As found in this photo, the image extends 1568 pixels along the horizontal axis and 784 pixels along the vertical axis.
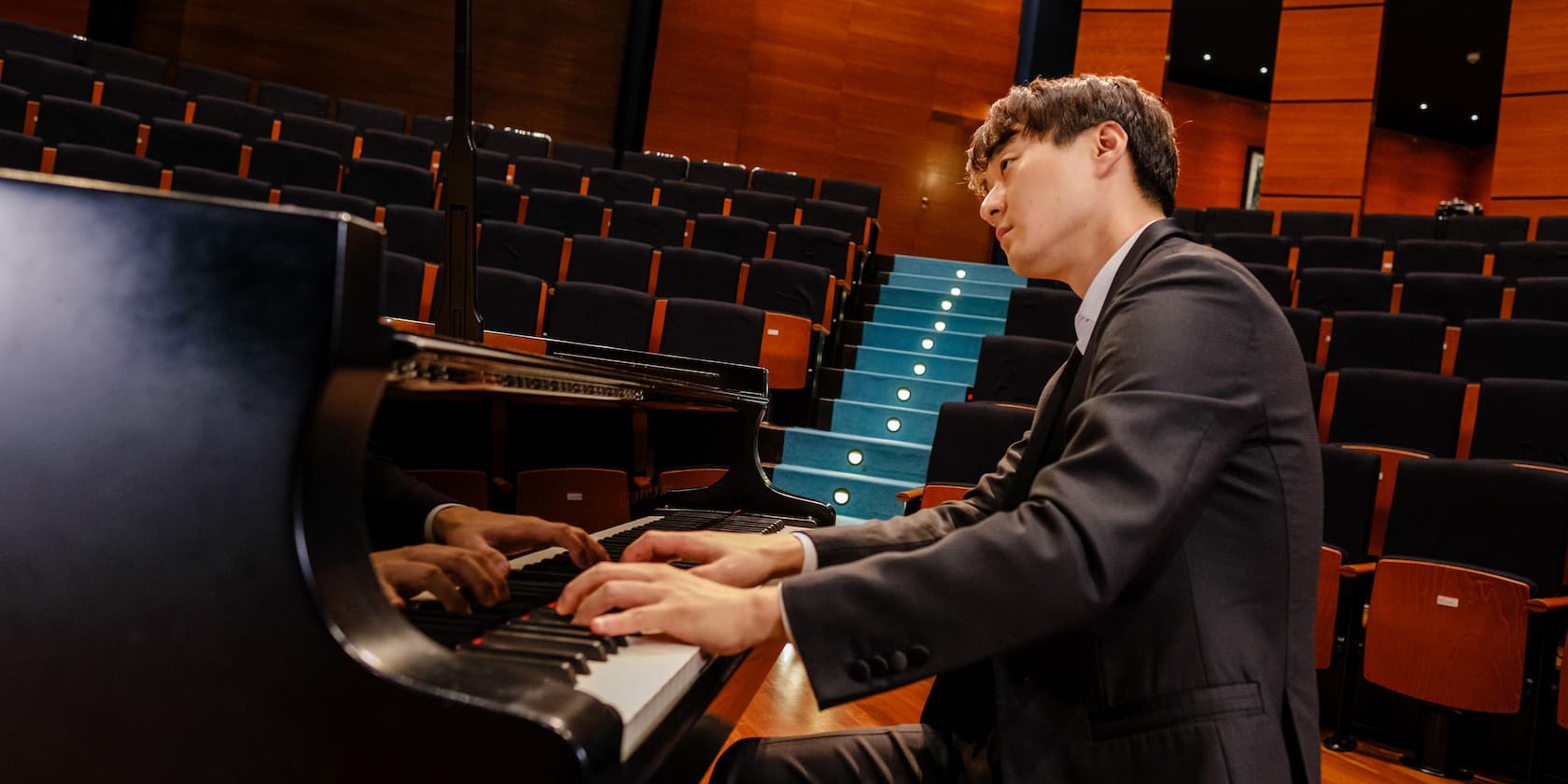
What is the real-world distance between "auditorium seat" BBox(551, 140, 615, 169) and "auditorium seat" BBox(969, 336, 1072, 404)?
3568 mm

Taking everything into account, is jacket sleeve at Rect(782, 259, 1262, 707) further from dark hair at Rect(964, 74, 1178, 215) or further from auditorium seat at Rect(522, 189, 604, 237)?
auditorium seat at Rect(522, 189, 604, 237)

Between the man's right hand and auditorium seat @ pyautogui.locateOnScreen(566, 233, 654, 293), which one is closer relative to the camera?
the man's right hand

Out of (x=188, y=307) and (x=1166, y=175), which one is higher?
(x=1166, y=175)

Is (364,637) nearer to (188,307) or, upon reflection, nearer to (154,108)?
(188,307)

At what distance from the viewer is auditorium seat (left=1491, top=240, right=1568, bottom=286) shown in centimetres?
434

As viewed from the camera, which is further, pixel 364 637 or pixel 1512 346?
pixel 1512 346

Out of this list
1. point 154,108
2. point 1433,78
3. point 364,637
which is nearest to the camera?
point 364,637

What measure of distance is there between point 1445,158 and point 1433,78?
1475 mm

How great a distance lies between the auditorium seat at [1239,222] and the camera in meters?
5.70

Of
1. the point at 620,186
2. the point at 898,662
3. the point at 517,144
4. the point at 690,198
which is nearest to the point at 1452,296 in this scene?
the point at 690,198

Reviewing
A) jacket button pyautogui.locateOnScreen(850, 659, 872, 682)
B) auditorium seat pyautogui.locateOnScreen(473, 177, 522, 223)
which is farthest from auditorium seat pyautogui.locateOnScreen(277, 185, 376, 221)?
jacket button pyautogui.locateOnScreen(850, 659, 872, 682)

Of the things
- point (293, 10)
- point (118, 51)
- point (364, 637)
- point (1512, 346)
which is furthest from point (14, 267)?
point (293, 10)

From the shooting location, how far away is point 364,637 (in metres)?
0.50

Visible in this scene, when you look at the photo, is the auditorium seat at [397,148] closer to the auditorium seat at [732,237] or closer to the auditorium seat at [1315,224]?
the auditorium seat at [732,237]
